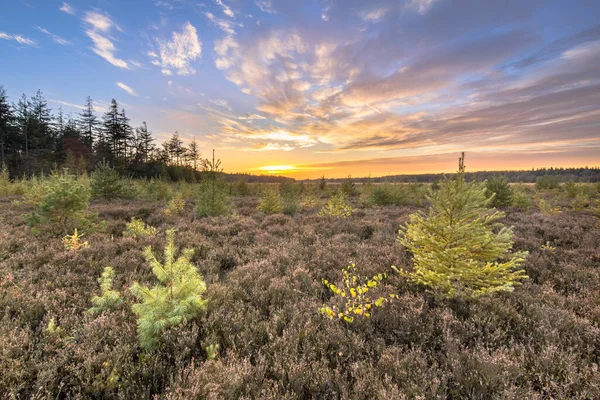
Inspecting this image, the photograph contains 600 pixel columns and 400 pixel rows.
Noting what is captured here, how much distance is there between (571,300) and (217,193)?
12889 mm

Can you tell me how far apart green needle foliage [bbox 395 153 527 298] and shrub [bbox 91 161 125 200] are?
19971 millimetres

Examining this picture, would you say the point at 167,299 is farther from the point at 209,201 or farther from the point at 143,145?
the point at 143,145

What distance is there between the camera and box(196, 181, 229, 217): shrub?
1281 centimetres

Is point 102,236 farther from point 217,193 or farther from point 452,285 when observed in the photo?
point 452,285

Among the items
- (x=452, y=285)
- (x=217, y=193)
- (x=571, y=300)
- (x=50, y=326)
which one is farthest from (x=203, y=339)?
(x=217, y=193)

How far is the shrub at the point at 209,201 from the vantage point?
12.8 metres

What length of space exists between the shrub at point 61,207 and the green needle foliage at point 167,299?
6.33 meters

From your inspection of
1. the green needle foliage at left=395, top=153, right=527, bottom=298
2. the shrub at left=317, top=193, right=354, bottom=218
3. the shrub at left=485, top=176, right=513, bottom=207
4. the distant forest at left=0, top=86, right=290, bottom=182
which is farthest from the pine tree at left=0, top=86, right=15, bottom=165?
the shrub at left=485, top=176, right=513, bottom=207

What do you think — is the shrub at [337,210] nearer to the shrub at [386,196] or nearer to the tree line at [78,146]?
the shrub at [386,196]

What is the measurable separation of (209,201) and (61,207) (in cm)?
581

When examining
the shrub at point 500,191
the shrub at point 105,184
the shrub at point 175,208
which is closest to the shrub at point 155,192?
the shrub at point 105,184

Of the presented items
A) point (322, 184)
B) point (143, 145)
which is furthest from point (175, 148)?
point (322, 184)

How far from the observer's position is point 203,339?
358 cm

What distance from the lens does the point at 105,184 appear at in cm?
1697
